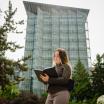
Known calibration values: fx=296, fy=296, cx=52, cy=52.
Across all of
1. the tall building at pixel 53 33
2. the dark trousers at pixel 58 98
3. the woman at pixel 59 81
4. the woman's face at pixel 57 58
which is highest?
the tall building at pixel 53 33

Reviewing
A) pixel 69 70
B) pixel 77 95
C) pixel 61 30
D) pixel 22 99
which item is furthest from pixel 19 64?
pixel 61 30

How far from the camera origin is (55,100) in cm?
428

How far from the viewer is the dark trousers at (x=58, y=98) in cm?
430

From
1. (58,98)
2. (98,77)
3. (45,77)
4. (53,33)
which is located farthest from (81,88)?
(53,33)

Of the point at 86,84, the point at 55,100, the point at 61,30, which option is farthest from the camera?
the point at 61,30

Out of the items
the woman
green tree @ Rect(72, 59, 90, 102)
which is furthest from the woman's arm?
green tree @ Rect(72, 59, 90, 102)

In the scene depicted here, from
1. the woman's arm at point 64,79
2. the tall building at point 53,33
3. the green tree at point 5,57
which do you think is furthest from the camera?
the tall building at point 53,33

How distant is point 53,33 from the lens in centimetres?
10000

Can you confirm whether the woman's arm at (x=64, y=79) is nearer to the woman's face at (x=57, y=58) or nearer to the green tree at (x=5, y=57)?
the woman's face at (x=57, y=58)

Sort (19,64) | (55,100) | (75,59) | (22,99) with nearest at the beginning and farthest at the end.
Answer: (55,100) → (22,99) → (19,64) → (75,59)

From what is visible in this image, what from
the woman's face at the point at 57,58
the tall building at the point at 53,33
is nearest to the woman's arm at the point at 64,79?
the woman's face at the point at 57,58

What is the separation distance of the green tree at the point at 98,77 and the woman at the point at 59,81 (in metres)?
24.9

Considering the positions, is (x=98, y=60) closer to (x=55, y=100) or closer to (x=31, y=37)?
(x=55, y=100)

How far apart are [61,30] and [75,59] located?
1265cm
